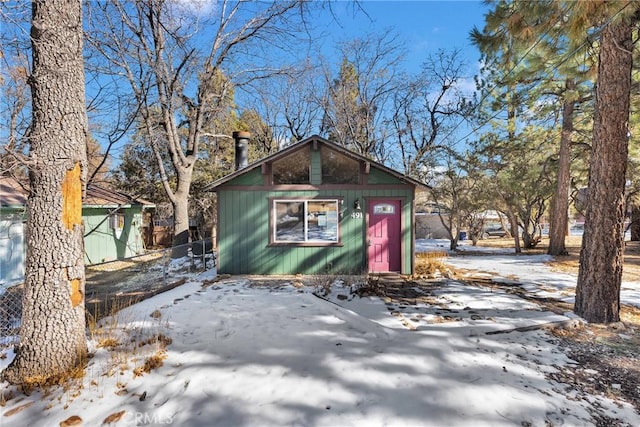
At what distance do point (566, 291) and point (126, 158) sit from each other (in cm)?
1869

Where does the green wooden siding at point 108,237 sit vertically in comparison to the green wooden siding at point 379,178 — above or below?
below

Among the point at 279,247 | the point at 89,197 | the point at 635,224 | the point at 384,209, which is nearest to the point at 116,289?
the point at 279,247

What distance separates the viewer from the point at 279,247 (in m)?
7.86

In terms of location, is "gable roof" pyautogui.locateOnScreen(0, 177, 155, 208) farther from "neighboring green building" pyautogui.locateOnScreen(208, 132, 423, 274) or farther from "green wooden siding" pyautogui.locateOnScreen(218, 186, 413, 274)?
"neighboring green building" pyautogui.locateOnScreen(208, 132, 423, 274)

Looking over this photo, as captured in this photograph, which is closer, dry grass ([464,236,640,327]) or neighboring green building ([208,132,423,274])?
dry grass ([464,236,640,327])

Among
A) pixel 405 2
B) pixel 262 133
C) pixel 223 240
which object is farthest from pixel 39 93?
pixel 262 133

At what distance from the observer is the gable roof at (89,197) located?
28.7 ft

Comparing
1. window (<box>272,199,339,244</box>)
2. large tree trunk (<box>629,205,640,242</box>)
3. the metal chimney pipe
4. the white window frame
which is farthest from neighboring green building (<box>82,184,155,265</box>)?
large tree trunk (<box>629,205,640,242</box>)

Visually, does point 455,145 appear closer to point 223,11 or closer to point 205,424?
point 223,11

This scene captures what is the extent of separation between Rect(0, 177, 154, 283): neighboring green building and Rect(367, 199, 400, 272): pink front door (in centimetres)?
652

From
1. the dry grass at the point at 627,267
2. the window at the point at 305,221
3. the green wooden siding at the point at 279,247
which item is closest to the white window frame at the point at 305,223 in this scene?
the window at the point at 305,221

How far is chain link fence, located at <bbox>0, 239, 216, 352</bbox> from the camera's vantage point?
4.36 m

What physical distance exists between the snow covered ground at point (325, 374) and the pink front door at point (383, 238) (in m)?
2.99

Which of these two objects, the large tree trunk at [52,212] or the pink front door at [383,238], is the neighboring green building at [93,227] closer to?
the large tree trunk at [52,212]
